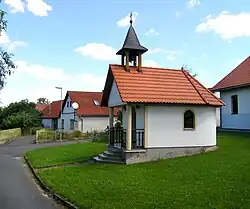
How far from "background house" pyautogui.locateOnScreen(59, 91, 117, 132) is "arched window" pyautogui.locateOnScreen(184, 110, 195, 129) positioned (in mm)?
27879

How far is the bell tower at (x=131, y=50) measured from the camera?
19.6 metres

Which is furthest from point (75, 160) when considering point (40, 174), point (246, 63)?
point (246, 63)

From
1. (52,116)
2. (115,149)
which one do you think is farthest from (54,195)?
(52,116)

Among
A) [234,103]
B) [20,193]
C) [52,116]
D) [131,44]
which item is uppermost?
[131,44]

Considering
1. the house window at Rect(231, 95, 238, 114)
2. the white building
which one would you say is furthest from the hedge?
the house window at Rect(231, 95, 238, 114)

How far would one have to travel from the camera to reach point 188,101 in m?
18.6

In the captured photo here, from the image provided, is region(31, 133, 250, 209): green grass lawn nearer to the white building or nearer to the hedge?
the white building

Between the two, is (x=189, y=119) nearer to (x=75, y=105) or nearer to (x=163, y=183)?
(x=163, y=183)

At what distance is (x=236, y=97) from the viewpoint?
27.6m

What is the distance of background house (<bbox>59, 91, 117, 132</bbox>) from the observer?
4609 cm

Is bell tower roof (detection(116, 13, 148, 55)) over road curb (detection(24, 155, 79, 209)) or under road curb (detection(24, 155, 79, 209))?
over

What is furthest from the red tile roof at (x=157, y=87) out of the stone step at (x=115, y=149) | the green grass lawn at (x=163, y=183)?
the green grass lawn at (x=163, y=183)

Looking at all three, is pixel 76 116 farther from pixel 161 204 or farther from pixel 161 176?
pixel 161 204

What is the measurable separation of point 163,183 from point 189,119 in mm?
7808
